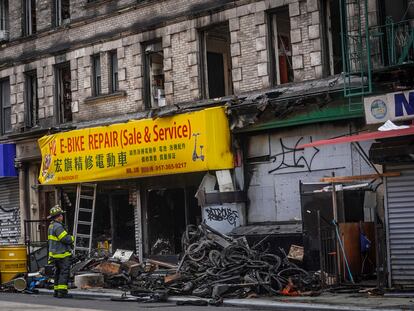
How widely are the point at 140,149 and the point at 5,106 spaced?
7.94 m

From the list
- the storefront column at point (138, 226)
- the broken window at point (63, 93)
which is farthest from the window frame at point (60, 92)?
the storefront column at point (138, 226)

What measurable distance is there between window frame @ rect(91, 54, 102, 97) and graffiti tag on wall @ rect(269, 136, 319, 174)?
6.98 metres

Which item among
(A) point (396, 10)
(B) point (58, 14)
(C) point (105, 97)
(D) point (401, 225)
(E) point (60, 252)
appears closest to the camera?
(D) point (401, 225)

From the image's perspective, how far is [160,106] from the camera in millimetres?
20953

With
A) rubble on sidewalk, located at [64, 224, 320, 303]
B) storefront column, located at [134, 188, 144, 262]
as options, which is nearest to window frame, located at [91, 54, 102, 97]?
storefront column, located at [134, 188, 144, 262]

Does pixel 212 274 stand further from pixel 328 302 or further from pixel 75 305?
pixel 328 302

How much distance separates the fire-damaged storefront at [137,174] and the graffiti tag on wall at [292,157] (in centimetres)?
123

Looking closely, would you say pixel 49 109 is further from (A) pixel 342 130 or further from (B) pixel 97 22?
(A) pixel 342 130

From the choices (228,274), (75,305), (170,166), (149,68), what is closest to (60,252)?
(75,305)

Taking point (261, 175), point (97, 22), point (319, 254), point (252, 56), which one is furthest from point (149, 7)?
point (319, 254)

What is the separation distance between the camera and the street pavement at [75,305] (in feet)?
43.9

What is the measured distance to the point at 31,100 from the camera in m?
25.3

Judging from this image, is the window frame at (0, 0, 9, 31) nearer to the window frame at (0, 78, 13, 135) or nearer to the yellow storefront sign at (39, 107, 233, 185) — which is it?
the window frame at (0, 78, 13, 135)

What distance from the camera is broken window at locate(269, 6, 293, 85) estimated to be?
60.7ft
